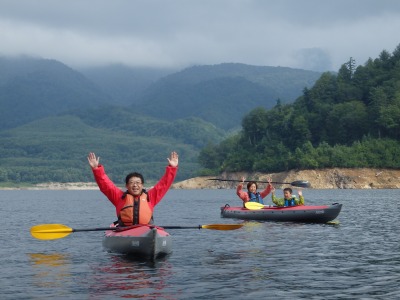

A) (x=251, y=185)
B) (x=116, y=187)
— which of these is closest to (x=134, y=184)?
(x=116, y=187)

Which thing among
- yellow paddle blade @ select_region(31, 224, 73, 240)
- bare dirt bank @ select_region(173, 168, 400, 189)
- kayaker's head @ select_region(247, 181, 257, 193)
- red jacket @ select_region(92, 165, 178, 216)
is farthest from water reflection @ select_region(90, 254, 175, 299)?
bare dirt bank @ select_region(173, 168, 400, 189)

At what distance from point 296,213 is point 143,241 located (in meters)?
23.0

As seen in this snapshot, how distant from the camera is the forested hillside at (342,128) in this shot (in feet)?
520

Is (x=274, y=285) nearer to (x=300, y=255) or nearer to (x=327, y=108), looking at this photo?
(x=300, y=255)

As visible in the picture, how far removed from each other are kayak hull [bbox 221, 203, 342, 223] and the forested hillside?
107930 mm

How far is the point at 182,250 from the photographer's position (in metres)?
29.2

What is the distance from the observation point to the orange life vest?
Result: 25234mm

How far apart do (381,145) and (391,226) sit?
406ft

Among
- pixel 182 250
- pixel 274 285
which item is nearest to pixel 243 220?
pixel 182 250

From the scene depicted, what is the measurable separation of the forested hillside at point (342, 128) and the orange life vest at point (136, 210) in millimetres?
131834

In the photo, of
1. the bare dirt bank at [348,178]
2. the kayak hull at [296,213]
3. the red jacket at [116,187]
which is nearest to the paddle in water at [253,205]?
the kayak hull at [296,213]

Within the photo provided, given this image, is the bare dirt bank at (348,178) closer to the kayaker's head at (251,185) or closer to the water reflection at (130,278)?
the kayaker's head at (251,185)

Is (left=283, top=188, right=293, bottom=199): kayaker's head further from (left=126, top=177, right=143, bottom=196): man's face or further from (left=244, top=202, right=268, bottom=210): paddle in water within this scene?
(left=126, top=177, right=143, bottom=196): man's face

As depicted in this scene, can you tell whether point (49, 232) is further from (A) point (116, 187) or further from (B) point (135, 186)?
(B) point (135, 186)
